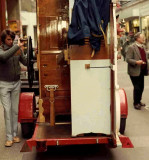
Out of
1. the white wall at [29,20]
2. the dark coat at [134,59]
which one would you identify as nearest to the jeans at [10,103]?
the dark coat at [134,59]

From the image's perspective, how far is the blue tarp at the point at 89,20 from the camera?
4613 millimetres

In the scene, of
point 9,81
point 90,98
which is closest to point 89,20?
point 90,98

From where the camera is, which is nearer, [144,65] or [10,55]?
[10,55]

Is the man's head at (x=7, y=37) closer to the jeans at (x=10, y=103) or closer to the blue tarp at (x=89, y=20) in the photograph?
the jeans at (x=10, y=103)

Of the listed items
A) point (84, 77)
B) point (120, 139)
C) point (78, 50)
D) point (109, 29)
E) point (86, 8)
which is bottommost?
point (120, 139)

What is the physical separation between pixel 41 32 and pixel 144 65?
3.46 m

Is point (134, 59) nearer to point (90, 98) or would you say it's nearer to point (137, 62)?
point (137, 62)

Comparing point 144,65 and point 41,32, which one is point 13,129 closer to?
point 41,32

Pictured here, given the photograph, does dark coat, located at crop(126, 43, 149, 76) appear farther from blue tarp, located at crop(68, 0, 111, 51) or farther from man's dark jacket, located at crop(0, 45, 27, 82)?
blue tarp, located at crop(68, 0, 111, 51)

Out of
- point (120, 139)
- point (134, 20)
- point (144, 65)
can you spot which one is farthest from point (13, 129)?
point (134, 20)

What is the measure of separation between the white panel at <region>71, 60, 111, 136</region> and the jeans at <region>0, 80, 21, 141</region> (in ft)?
5.24

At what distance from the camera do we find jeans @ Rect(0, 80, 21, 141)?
6.06 m

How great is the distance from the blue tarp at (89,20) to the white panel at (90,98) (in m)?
0.35

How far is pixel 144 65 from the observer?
28.3ft
